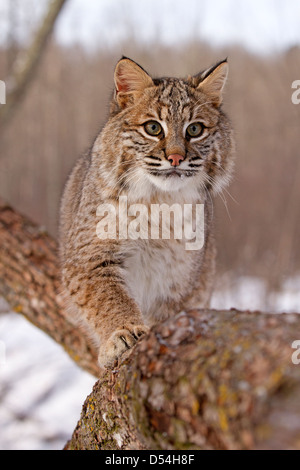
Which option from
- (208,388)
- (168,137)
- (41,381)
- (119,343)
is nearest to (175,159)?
(168,137)

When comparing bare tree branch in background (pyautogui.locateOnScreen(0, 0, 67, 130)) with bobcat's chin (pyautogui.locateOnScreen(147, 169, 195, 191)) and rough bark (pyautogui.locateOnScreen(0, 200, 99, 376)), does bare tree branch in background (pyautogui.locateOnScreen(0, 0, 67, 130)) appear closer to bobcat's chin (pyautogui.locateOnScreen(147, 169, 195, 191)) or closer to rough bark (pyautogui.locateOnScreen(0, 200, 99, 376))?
rough bark (pyautogui.locateOnScreen(0, 200, 99, 376))

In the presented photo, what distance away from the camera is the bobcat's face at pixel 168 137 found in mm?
3465

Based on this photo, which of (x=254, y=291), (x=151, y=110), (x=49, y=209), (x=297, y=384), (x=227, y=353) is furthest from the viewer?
(x=49, y=209)

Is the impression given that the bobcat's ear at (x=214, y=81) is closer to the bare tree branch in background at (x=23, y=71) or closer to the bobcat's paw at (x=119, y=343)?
the bobcat's paw at (x=119, y=343)

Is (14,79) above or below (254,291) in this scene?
above

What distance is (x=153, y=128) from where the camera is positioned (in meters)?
3.62

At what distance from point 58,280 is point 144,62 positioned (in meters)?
13.3

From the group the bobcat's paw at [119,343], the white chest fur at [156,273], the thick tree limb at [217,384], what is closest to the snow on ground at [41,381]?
the white chest fur at [156,273]

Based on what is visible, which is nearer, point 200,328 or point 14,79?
point 200,328

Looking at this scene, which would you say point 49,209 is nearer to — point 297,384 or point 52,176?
point 52,176

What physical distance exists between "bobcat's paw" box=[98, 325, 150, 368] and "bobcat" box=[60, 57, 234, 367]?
171 millimetres

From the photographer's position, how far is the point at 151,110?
12.1ft

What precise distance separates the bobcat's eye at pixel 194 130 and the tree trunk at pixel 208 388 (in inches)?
76.0

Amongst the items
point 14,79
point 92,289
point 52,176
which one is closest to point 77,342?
point 92,289
